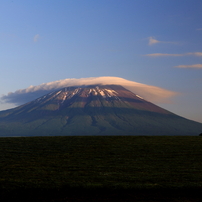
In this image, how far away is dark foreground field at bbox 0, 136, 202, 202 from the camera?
2406cm

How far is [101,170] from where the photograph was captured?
3042cm

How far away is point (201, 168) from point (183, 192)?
819cm

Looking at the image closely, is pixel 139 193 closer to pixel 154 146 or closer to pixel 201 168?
pixel 201 168

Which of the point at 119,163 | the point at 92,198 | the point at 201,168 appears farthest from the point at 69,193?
the point at 201,168

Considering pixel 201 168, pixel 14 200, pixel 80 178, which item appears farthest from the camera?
pixel 201 168

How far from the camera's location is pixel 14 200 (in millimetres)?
23078

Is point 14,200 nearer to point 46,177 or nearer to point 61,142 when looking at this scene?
point 46,177

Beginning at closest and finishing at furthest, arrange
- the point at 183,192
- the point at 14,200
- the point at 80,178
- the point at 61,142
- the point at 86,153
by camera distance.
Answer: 1. the point at 14,200
2. the point at 183,192
3. the point at 80,178
4. the point at 86,153
5. the point at 61,142

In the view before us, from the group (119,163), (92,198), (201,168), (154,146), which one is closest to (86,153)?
(119,163)

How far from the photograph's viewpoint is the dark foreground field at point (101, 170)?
24062 mm

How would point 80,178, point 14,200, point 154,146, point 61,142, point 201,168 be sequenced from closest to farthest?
point 14,200
point 80,178
point 201,168
point 154,146
point 61,142

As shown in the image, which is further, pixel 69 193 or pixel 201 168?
pixel 201 168

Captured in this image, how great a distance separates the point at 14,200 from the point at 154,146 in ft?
82.1

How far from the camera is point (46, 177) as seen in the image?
27.8 metres
